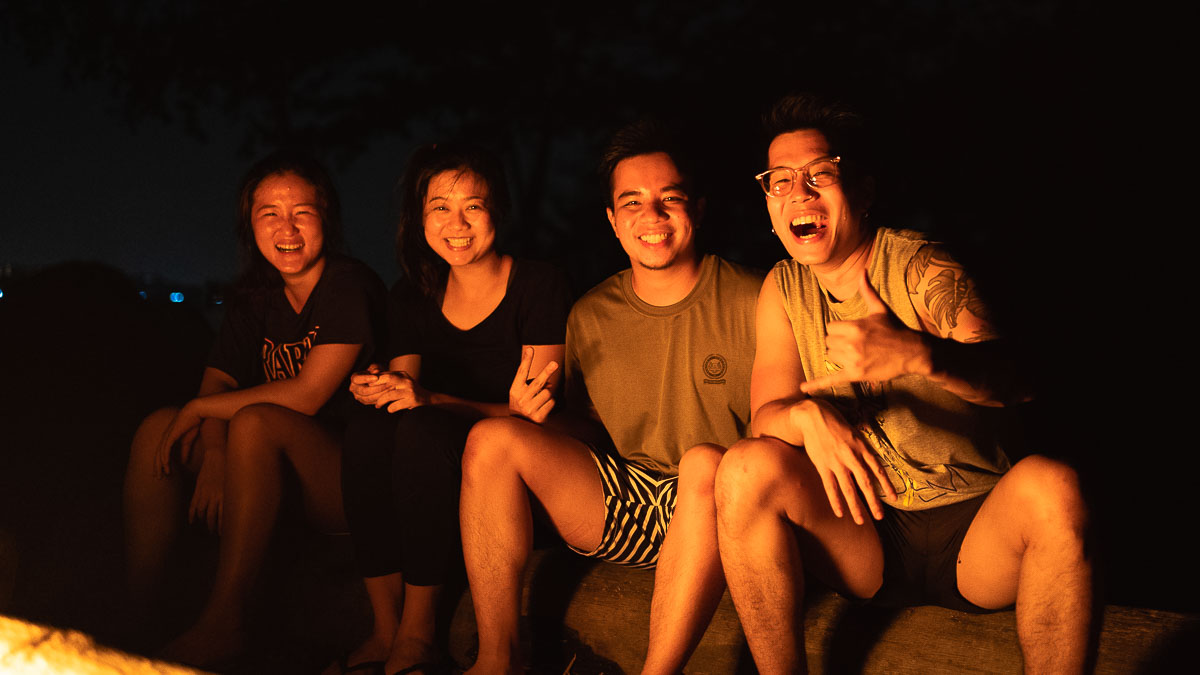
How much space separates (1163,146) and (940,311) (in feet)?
8.31

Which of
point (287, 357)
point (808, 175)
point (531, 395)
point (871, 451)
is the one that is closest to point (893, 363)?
point (871, 451)

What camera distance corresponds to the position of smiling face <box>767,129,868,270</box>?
2227 mm

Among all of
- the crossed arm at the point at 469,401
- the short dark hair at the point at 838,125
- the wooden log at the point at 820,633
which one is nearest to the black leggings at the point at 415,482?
the crossed arm at the point at 469,401

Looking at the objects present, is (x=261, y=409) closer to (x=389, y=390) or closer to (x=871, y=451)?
(x=389, y=390)

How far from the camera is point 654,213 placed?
2.59m

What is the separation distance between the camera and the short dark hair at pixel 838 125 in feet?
7.47

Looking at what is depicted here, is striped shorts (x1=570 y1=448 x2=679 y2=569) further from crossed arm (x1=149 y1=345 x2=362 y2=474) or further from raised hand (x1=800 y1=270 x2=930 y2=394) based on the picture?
crossed arm (x1=149 y1=345 x2=362 y2=474)

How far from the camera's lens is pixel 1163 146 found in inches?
152

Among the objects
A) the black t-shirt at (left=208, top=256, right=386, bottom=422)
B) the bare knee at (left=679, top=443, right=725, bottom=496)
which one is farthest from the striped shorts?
the black t-shirt at (left=208, top=256, right=386, bottom=422)

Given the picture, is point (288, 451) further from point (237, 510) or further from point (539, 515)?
point (539, 515)

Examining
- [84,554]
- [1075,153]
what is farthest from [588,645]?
[1075,153]

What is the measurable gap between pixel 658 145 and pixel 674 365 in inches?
25.4

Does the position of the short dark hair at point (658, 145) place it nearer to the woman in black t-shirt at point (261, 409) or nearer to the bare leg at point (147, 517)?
the woman in black t-shirt at point (261, 409)

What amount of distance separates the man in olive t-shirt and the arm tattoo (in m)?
0.53
